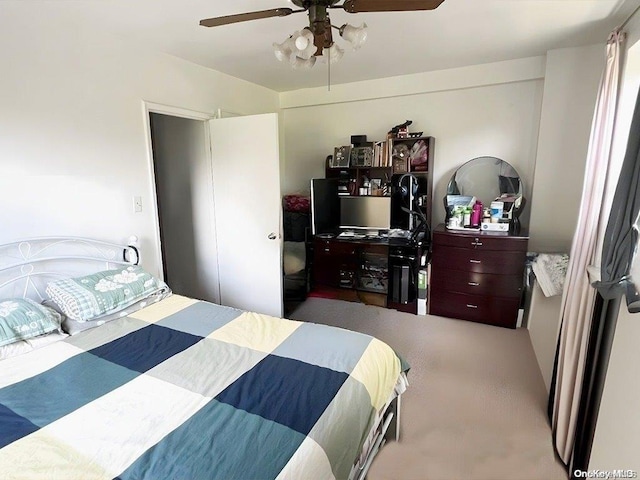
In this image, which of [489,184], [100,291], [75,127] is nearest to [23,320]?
[100,291]

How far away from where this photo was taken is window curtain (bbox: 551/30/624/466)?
163 cm

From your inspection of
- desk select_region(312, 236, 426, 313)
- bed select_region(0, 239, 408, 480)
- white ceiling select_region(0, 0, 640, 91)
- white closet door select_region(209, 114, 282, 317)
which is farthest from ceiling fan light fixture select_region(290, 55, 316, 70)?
desk select_region(312, 236, 426, 313)

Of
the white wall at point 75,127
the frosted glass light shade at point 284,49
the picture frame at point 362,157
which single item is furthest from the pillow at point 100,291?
the picture frame at point 362,157

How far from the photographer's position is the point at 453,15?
80.9 inches

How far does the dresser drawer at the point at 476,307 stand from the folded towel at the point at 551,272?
47cm

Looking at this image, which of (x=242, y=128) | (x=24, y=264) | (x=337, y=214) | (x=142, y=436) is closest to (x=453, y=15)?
(x=242, y=128)

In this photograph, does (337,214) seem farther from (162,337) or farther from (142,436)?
(142,436)

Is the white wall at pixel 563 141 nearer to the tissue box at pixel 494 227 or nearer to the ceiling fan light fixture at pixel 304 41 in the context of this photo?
the tissue box at pixel 494 227

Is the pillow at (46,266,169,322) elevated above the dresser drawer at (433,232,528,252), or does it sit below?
below

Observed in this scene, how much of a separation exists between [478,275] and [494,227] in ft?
1.47

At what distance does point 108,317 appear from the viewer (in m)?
1.89

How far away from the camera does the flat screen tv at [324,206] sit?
3398mm

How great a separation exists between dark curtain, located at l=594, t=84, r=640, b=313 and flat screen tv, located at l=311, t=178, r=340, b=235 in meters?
2.35

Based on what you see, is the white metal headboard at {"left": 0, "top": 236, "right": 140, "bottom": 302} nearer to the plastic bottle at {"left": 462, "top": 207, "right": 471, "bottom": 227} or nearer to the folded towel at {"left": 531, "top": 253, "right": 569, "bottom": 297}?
the plastic bottle at {"left": 462, "top": 207, "right": 471, "bottom": 227}
